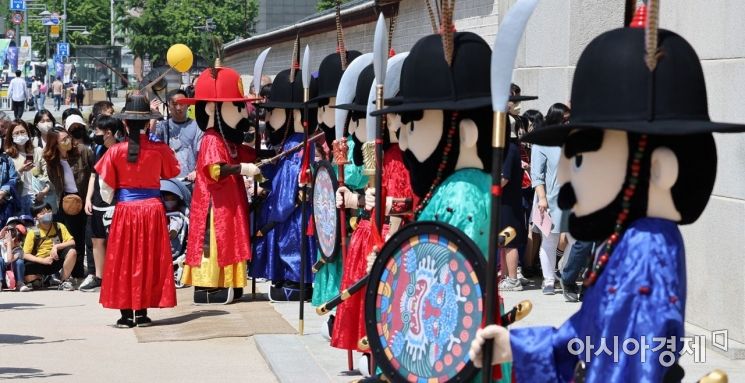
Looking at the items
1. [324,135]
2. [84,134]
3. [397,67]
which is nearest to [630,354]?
[397,67]

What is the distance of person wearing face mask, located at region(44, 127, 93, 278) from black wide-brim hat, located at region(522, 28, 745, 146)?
10.1m

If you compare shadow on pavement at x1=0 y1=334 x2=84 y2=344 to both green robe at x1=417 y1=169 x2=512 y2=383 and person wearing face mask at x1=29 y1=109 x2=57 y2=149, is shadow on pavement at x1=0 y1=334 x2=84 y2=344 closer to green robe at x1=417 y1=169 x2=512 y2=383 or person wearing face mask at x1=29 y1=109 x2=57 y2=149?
green robe at x1=417 y1=169 x2=512 y2=383

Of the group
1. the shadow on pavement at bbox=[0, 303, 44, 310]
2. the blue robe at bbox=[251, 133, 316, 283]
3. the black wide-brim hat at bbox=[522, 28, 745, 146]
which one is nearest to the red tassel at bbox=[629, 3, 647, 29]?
the black wide-brim hat at bbox=[522, 28, 745, 146]

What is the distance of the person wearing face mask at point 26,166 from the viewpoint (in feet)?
44.6

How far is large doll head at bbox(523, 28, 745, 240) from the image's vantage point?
13.3 feet

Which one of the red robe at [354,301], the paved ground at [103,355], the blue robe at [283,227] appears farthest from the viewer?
the blue robe at [283,227]

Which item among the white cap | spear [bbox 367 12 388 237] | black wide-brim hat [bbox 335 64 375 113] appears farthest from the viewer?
the white cap

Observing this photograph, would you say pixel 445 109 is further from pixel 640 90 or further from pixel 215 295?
pixel 215 295

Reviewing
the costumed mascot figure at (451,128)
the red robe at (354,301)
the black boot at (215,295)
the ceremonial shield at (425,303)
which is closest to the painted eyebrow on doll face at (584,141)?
the ceremonial shield at (425,303)

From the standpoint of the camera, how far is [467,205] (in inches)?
212

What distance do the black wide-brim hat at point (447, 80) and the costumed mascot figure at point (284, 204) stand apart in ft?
17.0

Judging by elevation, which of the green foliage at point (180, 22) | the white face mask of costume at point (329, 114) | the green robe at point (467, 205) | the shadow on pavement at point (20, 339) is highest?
the green foliage at point (180, 22)

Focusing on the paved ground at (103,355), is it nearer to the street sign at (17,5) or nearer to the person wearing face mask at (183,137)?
the person wearing face mask at (183,137)

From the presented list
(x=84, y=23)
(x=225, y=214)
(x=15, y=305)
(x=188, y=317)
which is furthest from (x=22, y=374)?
(x=84, y=23)
